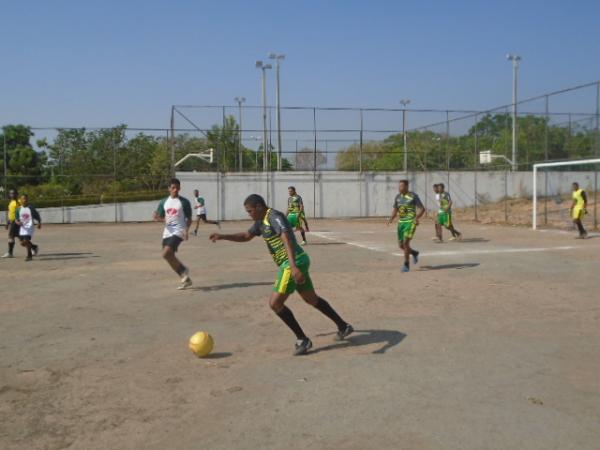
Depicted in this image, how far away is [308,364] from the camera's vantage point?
5617 mm

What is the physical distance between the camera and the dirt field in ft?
13.3

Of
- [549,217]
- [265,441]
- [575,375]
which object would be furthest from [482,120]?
[265,441]

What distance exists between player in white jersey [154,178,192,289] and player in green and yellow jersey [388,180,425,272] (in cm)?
433

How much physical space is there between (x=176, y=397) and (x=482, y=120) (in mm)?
31343

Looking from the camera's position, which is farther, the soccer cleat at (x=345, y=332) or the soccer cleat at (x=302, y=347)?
the soccer cleat at (x=345, y=332)

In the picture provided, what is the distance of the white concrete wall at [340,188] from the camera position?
3312cm

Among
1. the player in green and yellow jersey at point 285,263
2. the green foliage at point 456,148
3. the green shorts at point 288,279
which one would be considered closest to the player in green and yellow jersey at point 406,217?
the player in green and yellow jersey at point 285,263

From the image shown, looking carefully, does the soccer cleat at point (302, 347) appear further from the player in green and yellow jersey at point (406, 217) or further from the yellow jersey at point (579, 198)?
the yellow jersey at point (579, 198)

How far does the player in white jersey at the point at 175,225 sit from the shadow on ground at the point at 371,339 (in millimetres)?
3956

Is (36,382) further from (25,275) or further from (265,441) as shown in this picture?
(25,275)

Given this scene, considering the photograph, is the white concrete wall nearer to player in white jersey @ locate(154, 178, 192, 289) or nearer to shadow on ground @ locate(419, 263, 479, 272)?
shadow on ground @ locate(419, 263, 479, 272)

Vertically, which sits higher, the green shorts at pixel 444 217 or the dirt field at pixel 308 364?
the green shorts at pixel 444 217

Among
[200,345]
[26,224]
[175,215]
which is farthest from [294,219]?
[200,345]

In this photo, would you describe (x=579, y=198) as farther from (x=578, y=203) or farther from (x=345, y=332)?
(x=345, y=332)
